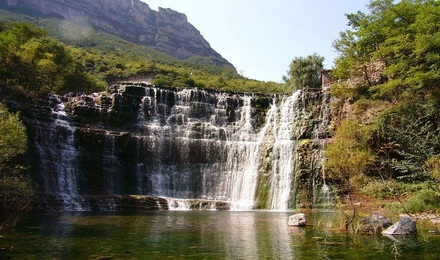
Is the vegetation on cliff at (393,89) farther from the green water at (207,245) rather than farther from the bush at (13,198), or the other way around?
the bush at (13,198)

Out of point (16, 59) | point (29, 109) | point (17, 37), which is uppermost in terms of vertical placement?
point (17, 37)

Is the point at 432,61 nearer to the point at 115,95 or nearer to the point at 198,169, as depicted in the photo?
the point at 198,169

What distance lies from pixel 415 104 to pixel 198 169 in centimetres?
2527

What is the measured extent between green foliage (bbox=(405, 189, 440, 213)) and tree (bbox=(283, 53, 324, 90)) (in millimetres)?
50855

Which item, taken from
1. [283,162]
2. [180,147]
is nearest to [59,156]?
[180,147]

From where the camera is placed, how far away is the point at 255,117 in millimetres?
54219

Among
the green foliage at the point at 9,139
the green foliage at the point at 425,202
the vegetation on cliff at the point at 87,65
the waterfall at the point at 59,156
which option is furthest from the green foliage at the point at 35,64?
the green foliage at the point at 425,202

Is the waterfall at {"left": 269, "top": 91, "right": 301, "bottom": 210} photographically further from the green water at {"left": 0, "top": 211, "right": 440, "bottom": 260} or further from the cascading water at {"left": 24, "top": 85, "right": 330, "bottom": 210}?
the green water at {"left": 0, "top": 211, "right": 440, "bottom": 260}

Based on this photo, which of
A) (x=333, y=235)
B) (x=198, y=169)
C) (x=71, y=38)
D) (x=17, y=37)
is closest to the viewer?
(x=333, y=235)

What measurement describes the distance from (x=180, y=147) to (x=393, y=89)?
25.7 meters

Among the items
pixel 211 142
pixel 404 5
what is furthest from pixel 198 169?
pixel 404 5

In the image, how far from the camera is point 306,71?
7338 centimetres

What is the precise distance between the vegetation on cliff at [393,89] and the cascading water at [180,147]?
7.72 m

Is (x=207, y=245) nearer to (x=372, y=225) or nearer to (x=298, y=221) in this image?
(x=372, y=225)
